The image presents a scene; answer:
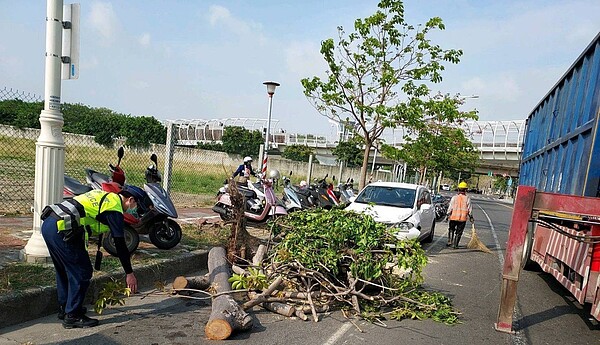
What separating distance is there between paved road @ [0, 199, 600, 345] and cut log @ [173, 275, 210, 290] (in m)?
0.18

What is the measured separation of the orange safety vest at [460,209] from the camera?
36.5ft

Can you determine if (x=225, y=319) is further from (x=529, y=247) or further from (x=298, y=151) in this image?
(x=298, y=151)

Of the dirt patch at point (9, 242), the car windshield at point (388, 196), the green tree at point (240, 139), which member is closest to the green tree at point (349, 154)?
the green tree at point (240, 139)

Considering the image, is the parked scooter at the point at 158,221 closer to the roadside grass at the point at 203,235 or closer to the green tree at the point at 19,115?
the roadside grass at the point at 203,235

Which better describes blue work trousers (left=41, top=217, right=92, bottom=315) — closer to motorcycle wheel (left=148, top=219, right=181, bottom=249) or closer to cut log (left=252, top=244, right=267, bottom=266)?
cut log (left=252, top=244, right=267, bottom=266)

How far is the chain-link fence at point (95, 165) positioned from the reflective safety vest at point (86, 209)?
3008 mm

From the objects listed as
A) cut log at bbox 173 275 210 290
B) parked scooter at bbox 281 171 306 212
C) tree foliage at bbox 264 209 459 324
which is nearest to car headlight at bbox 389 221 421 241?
parked scooter at bbox 281 171 306 212

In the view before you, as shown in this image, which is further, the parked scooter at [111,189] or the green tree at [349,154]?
the green tree at [349,154]

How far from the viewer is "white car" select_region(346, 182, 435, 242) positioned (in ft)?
31.8

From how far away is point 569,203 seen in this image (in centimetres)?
482

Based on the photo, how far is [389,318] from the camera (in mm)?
5512

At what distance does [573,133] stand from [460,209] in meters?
4.75

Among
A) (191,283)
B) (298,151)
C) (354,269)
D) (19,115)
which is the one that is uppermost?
(19,115)

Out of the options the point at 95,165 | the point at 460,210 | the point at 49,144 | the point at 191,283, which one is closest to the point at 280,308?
the point at 191,283
